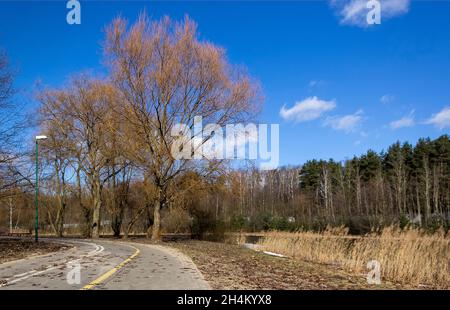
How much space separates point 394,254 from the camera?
14.4 meters

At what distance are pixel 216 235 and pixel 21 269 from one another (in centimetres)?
2189

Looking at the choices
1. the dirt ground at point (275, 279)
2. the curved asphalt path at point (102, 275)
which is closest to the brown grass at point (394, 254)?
the dirt ground at point (275, 279)

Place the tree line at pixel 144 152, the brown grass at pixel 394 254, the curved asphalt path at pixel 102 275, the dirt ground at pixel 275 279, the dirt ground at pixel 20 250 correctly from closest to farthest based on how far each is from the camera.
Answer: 1. the curved asphalt path at pixel 102 275
2. the dirt ground at pixel 275 279
3. the brown grass at pixel 394 254
4. the dirt ground at pixel 20 250
5. the tree line at pixel 144 152

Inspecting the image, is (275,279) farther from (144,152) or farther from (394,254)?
(144,152)

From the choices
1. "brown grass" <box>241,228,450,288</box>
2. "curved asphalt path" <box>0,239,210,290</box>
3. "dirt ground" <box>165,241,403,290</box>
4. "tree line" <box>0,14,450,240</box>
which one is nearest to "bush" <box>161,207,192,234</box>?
"tree line" <box>0,14,450,240</box>

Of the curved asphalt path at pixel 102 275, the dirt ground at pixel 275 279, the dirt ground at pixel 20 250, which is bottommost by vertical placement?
the dirt ground at pixel 20 250

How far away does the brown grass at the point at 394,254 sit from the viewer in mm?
12945

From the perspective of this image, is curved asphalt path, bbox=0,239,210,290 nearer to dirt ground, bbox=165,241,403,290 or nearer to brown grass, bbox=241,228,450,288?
dirt ground, bbox=165,241,403,290

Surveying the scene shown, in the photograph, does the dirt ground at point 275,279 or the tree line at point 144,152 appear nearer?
the dirt ground at point 275,279

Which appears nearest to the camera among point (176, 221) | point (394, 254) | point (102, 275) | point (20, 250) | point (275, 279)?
point (102, 275)

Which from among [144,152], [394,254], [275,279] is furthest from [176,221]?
[275,279]

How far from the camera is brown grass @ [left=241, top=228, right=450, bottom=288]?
1295 centimetres

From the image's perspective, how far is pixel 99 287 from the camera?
8.55 meters

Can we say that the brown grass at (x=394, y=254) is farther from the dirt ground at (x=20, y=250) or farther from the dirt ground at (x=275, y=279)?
the dirt ground at (x=20, y=250)
